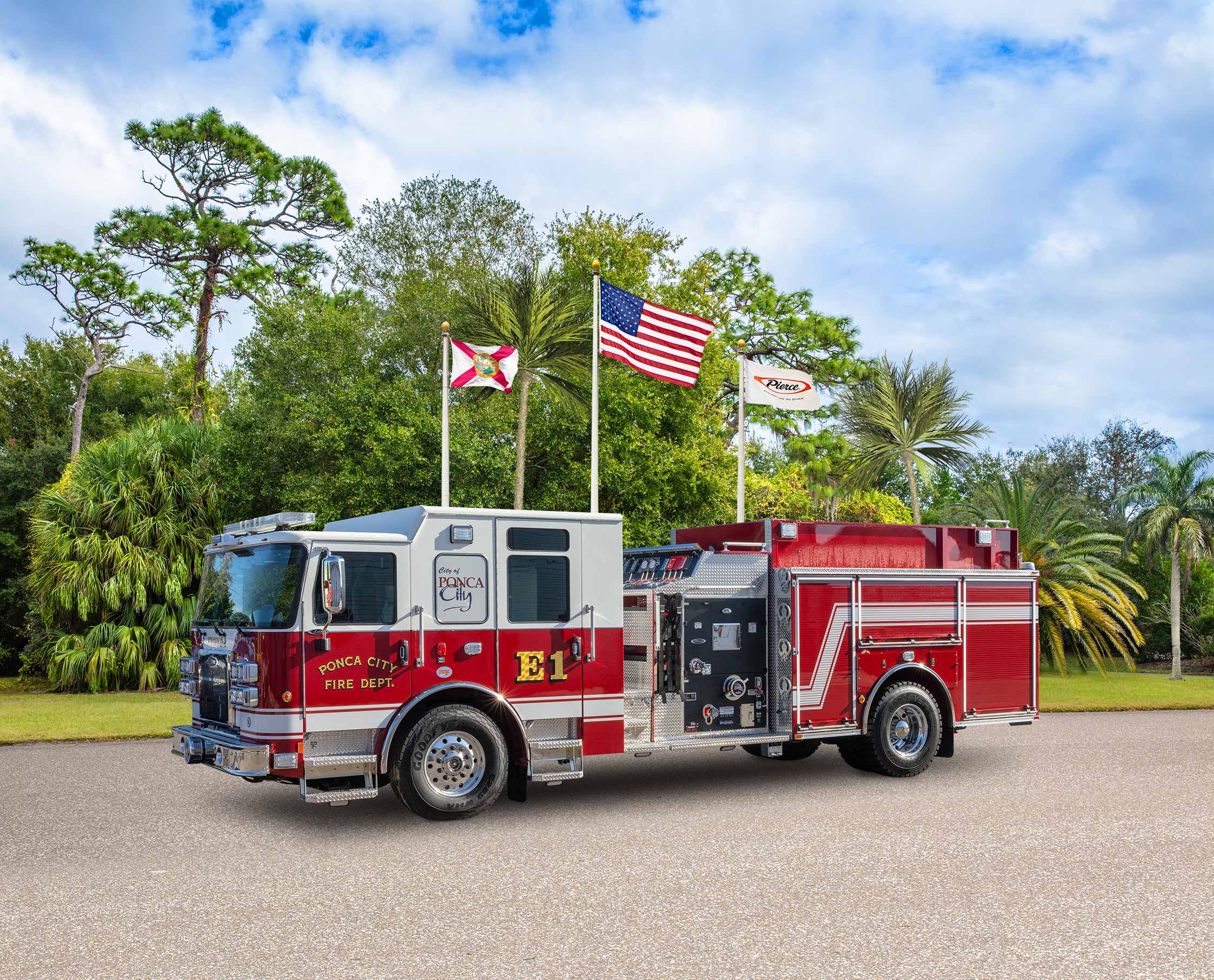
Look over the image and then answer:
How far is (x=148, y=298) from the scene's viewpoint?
126ft

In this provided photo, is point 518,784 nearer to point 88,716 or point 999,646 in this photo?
point 999,646

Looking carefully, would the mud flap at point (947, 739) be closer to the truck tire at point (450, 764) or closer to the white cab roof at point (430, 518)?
the white cab roof at point (430, 518)

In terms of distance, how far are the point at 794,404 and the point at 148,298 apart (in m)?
29.2

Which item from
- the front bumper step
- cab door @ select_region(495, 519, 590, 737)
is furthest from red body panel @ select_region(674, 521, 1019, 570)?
the front bumper step

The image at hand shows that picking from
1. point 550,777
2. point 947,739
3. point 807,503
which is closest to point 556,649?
point 550,777

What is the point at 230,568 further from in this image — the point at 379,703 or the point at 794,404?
the point at 794,404

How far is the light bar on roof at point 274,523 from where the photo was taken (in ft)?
28.9

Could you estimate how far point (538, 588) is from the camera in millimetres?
9648

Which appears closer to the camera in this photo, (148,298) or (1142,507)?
(1142,507)

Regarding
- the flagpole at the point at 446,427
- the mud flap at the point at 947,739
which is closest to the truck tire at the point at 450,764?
the flagpole at the point at 446,427

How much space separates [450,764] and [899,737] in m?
5.10

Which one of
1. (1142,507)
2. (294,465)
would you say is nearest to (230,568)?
(294,465)

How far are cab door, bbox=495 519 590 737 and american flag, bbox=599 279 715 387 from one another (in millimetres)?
6892

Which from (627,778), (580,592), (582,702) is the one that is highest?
(580,592)
